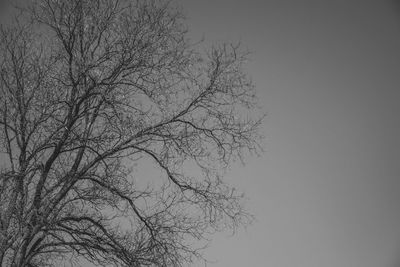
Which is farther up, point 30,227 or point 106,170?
point 106,170

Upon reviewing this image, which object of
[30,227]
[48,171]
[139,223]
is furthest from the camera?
[139,223]

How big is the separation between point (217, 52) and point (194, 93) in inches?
31.8

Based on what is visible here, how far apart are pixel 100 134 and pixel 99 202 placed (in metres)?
1.18

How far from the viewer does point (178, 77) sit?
7715 mm

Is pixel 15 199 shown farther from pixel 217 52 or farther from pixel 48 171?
pixel 217 52

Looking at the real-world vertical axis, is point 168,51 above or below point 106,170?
above

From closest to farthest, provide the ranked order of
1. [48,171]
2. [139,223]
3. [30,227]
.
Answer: [30,227] → [48,171] → [139,223]

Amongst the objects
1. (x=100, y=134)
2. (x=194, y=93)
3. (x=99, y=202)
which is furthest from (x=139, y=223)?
(x=194, y=93)

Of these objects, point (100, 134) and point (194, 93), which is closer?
point (100, 134)

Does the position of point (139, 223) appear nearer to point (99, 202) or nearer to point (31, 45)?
point (99, 202)

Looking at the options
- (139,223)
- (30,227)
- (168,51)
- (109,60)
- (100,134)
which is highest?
(168,51)

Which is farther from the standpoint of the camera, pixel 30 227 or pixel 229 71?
pixel 229 71

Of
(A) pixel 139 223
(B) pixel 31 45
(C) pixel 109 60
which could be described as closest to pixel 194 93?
(C) pixel 109 60

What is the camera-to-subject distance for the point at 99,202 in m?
7.45
